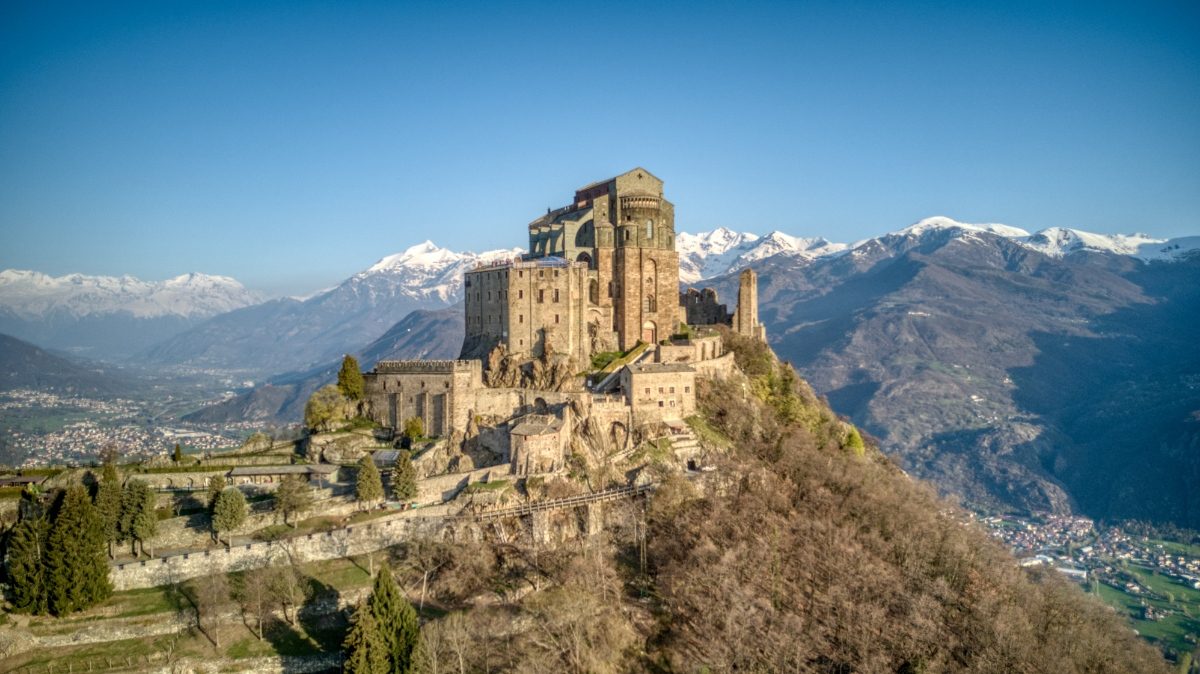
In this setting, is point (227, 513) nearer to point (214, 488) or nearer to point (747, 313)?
point (214, 488)

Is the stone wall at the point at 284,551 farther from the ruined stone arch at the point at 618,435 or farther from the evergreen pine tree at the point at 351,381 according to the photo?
the evergreen pine tree at the point at 351,381

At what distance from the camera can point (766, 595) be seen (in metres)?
50.3

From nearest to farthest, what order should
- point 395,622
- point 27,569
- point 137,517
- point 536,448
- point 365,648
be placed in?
point 365,648 < point 395,622 < point 27,569 < point 137,517 < point 536,448

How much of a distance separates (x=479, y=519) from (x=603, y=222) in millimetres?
34323

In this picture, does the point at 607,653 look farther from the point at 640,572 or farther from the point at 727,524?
the point at 727,524

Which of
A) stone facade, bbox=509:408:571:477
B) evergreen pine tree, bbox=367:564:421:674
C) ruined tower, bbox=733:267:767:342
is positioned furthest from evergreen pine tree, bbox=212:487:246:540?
ruined tower, bbox=733:267:767:342

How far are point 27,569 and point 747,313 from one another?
218ft

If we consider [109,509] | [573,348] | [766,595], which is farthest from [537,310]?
[109,509]

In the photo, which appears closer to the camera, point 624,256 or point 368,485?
point 368,485

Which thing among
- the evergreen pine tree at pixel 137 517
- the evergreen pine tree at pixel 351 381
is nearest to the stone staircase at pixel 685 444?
the evergreen pine tree at pixel 351 381

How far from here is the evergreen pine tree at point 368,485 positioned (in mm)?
51719

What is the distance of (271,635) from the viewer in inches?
1713

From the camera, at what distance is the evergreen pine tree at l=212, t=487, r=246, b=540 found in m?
48.8

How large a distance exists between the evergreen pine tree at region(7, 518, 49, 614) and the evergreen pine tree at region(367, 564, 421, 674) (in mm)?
17263
